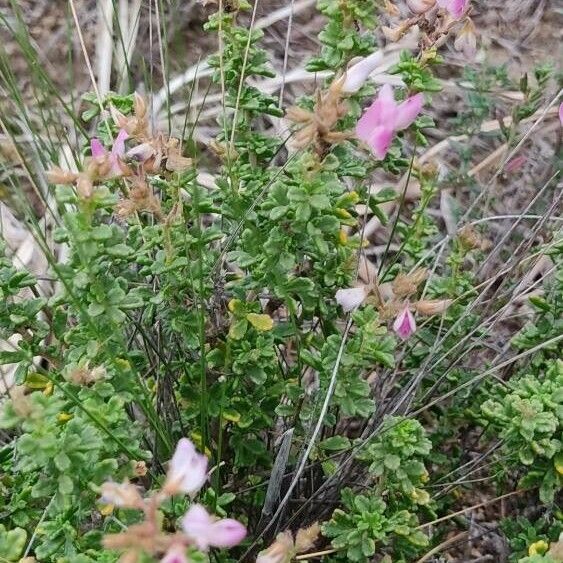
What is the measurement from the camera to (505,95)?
1949mm

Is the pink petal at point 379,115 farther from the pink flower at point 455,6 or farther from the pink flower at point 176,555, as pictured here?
the pink flower at point 176,555

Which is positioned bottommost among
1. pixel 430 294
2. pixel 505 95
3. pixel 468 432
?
pixel 468 432

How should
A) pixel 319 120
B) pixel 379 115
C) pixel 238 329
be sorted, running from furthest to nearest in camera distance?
pixel 238 329 → pixel 379 115 → pixel 319 120

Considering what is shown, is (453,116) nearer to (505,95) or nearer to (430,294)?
(505,95)

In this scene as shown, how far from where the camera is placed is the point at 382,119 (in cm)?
88

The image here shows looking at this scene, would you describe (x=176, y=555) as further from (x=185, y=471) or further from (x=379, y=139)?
(x=379, y=139)

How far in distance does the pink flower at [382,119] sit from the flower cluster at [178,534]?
0.38 metres

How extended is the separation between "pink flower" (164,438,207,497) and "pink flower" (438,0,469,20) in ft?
1.89

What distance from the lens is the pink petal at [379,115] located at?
0.87 meters

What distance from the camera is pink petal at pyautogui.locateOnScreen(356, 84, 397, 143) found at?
0.87 m

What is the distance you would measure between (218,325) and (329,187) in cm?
27

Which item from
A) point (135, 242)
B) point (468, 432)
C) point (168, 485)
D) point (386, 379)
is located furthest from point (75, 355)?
point (468, 432)

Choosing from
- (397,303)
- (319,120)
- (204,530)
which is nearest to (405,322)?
(397,303)

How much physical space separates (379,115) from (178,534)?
46 cm
